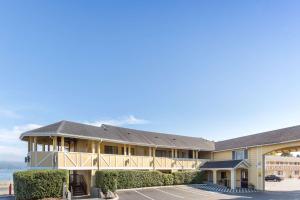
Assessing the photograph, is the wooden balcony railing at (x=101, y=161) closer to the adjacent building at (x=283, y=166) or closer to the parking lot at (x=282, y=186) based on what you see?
the parking lot at (x=282, y=186)

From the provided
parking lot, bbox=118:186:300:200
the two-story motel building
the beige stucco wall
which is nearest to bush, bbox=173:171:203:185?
the two-story motel building

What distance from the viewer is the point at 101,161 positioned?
89.8ft

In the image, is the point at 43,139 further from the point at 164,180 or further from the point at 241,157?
the point at 241,157

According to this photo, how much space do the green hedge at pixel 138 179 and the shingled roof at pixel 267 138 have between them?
5193 mm

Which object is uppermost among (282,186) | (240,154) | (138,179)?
(240,154)

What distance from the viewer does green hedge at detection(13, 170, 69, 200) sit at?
20.6 metres

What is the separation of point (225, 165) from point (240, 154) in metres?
2.31

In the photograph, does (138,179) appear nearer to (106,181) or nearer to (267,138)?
(106,181)

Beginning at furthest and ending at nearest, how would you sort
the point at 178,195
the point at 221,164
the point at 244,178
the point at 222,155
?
the point at 222,155 → the point at 221,164 → the point at 244,178 → the point at 178,195

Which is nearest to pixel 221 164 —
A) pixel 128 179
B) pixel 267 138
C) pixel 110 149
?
pixel 267 138

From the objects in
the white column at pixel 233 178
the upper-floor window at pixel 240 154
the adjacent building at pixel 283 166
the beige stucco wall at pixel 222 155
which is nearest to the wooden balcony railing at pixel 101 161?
the beige stucco wall at pixel 222 155

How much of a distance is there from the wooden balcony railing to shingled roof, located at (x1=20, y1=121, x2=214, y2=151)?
139cm

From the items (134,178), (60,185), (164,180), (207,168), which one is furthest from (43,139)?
(207,168)

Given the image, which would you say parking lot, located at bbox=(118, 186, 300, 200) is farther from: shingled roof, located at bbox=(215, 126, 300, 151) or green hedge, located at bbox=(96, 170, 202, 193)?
shingled roof, located at bbox=(215, 126, 300, 151)
